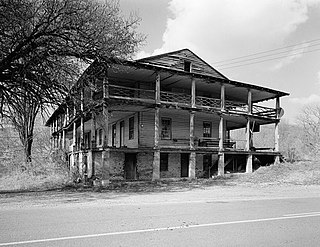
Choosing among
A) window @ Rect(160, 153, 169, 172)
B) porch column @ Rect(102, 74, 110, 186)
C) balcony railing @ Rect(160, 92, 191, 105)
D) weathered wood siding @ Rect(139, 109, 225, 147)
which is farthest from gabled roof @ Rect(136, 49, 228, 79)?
window @ Rect(160, 153, 169, 172)

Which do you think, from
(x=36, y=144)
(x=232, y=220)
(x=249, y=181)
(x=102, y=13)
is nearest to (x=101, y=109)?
(x=102, y=13)

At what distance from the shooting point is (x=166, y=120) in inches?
1067

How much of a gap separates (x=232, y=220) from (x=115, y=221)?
3.00 meters

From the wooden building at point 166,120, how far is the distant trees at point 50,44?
14.1 feet

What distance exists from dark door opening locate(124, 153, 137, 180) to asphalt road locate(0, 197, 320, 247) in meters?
14.5

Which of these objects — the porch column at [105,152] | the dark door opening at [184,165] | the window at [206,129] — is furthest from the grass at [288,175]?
the porch column at [105,152]

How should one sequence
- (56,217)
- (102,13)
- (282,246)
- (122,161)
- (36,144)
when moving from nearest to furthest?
(282,246) → (56,217) → (102,13) → (122,161) → (36,144)

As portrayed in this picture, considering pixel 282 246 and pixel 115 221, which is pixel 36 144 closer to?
pixel 115 221

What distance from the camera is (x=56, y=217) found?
28.3 ft

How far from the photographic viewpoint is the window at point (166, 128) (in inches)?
1053

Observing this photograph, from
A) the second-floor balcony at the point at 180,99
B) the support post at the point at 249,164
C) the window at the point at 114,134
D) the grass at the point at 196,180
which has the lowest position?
the grass at the point at 196,180

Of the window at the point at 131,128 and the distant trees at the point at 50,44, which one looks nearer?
the distant trees at the point at 50,44

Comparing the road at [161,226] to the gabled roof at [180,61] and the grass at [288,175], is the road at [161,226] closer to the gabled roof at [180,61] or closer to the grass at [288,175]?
the grass at [288,175]

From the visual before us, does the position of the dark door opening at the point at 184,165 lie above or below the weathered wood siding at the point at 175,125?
below
